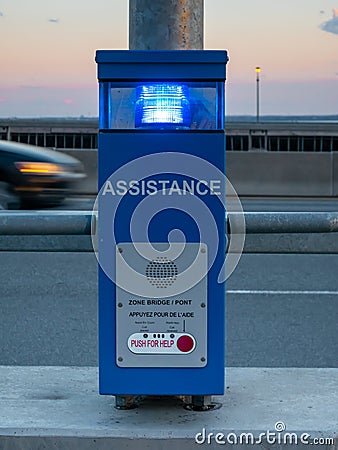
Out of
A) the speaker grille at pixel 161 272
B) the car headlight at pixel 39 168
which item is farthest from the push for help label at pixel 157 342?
the car headlight at pixel 39 168

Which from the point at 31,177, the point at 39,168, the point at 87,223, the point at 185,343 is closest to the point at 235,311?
the point at 87,223

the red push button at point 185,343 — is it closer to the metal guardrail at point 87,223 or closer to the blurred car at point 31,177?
the metal guardrail at point 87,223

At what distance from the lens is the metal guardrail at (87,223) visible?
13.5 feet

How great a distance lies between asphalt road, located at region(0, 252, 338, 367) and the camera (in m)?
6.27

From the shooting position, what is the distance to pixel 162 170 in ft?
10.7

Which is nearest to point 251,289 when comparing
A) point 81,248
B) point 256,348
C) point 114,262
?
point 256,348

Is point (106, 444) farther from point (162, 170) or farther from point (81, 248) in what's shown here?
point (81, 248)

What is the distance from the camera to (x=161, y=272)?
3334mm

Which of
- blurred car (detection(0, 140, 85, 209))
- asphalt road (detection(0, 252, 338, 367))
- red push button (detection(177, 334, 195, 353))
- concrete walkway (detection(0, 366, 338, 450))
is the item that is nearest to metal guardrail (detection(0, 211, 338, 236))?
concrete walkway (detection(0, 366, 338, 450))

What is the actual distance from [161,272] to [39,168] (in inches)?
366

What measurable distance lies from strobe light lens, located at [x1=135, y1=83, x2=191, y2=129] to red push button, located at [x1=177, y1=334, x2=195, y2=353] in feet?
2.57

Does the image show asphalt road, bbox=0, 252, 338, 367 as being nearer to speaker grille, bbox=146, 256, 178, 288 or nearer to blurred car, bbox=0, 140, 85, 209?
blurred car, bbox=0, 140, 85, 209

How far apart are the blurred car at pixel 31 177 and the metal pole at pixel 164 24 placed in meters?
8.49

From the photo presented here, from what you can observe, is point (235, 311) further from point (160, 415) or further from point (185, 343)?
point (185, 343)
